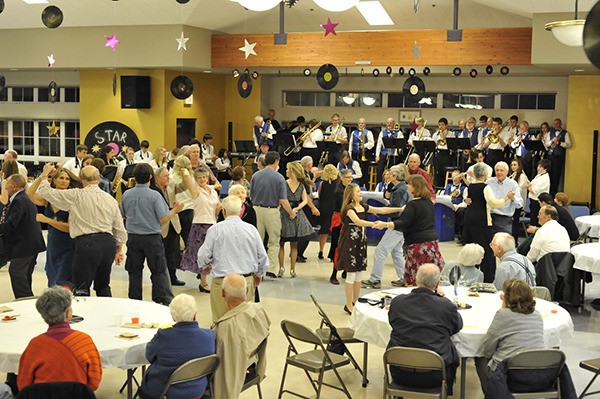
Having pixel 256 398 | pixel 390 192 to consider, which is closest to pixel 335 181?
pixel 390 192

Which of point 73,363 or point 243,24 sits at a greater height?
point 243,24

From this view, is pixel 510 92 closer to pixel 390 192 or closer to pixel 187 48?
pixel 187 48

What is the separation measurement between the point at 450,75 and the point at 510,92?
1.49 m

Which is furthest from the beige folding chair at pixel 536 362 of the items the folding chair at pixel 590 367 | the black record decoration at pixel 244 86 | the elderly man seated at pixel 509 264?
the black record decoration at pixel 244 86

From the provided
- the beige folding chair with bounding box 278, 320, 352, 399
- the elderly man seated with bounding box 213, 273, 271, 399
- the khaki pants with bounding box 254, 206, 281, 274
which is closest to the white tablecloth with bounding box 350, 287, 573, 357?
the beige folding chair with bounding box 278, 320, 352, 399

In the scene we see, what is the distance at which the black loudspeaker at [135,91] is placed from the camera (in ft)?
66.8

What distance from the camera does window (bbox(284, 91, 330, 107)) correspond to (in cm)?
2295

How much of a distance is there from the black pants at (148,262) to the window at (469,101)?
1379 centimetres

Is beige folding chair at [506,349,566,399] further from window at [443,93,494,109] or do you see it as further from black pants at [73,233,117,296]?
window at [443,93,494,109]

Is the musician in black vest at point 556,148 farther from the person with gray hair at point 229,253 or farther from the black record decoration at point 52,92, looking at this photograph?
the person with gray hair at point 229,253

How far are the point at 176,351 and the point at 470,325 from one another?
229 cm

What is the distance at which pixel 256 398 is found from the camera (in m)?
6.81

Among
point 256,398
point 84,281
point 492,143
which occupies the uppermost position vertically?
point 492,143

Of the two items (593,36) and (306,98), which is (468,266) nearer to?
(593,36)
